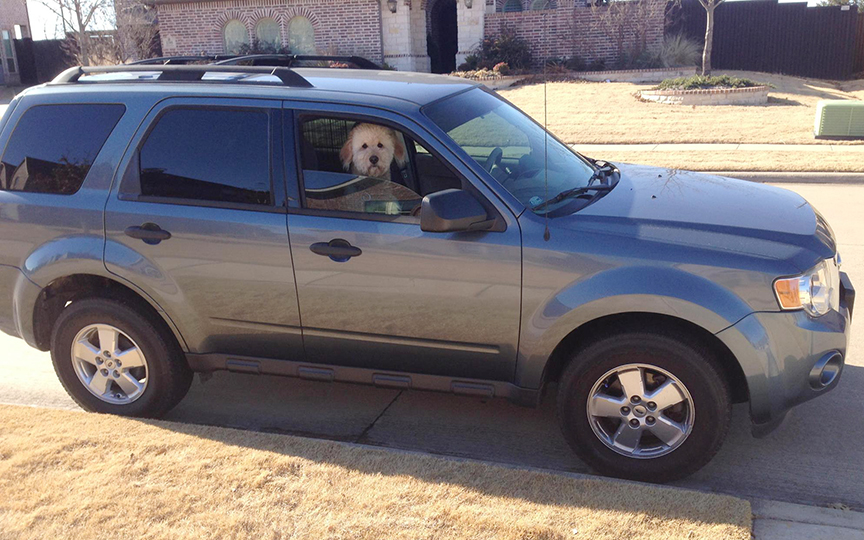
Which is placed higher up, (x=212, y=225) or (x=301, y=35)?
(x=301, y=35)

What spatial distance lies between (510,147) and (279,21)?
2719 centimetres

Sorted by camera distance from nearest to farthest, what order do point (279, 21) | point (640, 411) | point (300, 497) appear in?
1. point (300, 497)
2. point (640, 411)
3. point (279, 21)

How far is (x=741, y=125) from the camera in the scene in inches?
642

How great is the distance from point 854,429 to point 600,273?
1858 millimetres

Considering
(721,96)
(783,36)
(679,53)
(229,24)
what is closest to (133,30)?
(229,24)

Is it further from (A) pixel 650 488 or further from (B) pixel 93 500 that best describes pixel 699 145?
(B) pixel 93 500

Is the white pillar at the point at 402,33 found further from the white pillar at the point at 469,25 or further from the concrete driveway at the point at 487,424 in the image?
the concrete driveway at the point at 487,424

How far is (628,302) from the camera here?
3.74 metres

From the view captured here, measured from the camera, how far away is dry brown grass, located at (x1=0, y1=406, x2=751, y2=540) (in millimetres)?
3412

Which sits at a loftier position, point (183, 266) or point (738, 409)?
point (183, 266)

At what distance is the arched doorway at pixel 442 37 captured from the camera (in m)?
30.5

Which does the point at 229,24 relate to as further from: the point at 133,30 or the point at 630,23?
the point at 630,23

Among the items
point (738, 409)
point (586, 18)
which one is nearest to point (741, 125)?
point (586, 18)

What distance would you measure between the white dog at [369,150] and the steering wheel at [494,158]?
1.64ft
